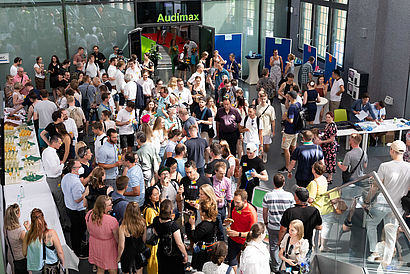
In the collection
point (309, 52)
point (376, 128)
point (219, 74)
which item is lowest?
point (376, 128)

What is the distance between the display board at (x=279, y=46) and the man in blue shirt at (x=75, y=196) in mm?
10474

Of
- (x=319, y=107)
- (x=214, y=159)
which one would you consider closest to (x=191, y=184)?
(x=214, y=159)

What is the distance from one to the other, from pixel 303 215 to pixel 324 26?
10.4 meters

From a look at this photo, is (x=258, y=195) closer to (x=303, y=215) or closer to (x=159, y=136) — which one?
(x=303, y=215)

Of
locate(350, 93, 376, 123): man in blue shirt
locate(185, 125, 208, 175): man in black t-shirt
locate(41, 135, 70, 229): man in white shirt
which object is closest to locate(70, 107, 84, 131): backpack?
locate(41, 135, 70, 229): man in white shirt

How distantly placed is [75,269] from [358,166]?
4485mm

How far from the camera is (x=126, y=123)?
9.20m

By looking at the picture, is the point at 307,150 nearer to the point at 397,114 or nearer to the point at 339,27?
the point at 397,114

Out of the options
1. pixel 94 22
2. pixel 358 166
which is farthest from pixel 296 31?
pixel 358 166

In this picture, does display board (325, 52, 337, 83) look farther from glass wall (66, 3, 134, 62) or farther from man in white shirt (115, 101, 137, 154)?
man in white shirt (115, 101, 137, 154)

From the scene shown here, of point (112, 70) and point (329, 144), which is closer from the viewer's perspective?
point (329, 144)

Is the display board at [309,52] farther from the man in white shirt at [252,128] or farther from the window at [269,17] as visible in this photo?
the man in white shirt at [252,128]

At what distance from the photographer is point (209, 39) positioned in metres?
15.7

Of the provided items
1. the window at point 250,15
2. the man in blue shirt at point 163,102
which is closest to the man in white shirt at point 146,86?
the man in blue shirt at point 163,102
